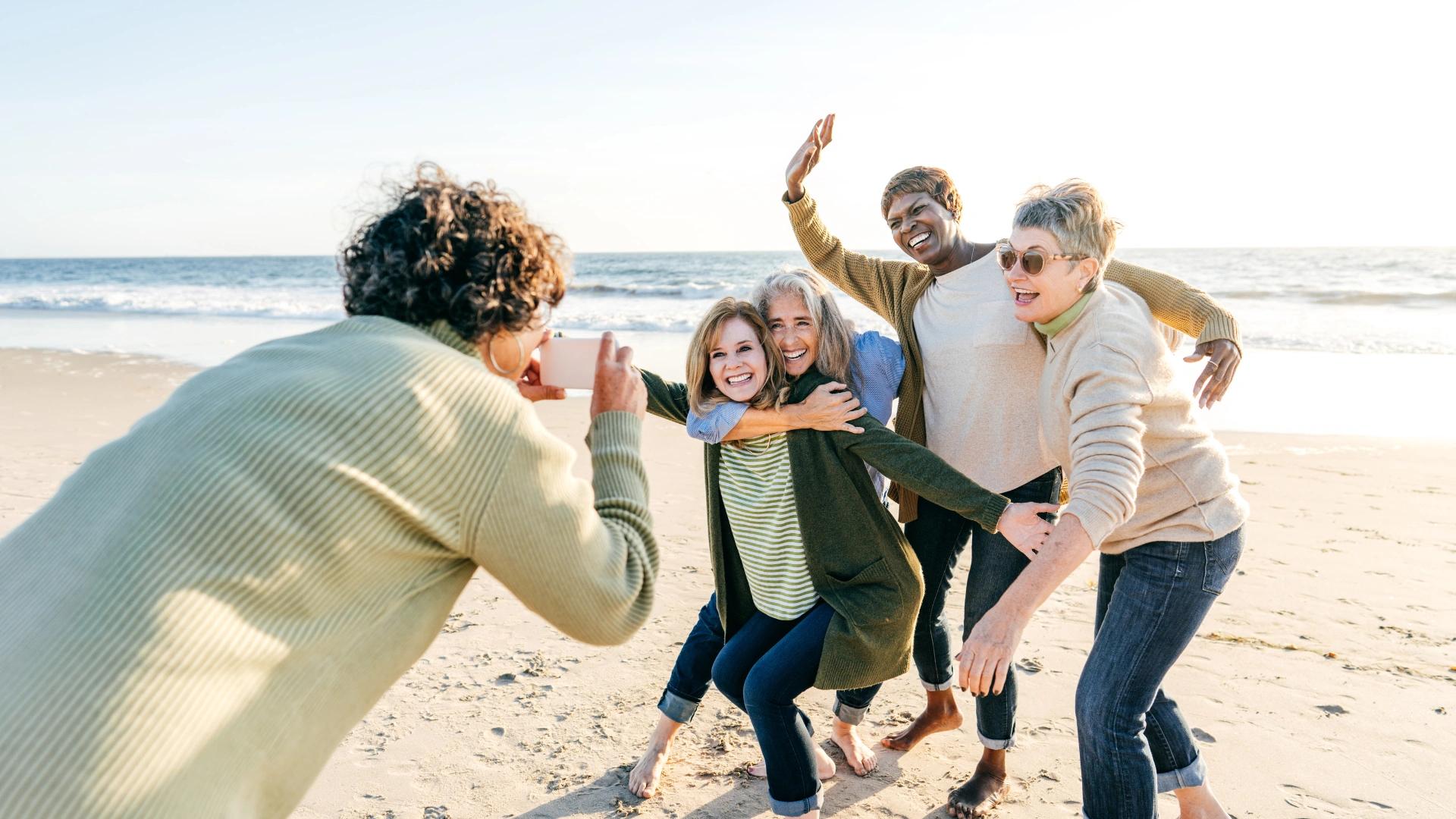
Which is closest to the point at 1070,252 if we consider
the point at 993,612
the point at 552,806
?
the point at 993,612

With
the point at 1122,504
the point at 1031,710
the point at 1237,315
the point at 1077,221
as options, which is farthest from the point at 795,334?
the point at 1237,315

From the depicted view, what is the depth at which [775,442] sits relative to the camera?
10.1 feet

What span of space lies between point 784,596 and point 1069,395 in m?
1.07

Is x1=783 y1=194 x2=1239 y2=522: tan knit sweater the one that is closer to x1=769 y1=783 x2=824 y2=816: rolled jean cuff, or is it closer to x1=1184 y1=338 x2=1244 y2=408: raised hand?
x1=1184 y1=338 x2=1244 y2=408: raised hand

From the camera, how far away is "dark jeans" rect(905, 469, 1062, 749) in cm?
317

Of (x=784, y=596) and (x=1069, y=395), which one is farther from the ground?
(x=1069, y=395)

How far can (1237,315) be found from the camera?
1936 centimetres

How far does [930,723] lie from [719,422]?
153 centimetres

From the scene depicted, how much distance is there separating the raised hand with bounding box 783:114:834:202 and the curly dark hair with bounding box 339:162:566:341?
211cm

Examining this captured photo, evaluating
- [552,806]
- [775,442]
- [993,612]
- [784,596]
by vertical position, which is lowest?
[552,806]

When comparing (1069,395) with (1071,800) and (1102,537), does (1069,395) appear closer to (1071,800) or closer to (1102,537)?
(1102,537)

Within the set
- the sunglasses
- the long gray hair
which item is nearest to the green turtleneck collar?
the sunglasses

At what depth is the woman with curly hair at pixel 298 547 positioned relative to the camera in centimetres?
131

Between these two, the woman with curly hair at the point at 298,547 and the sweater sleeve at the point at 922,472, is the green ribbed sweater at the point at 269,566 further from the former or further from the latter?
the sweater sleeve at the point at 922,472
